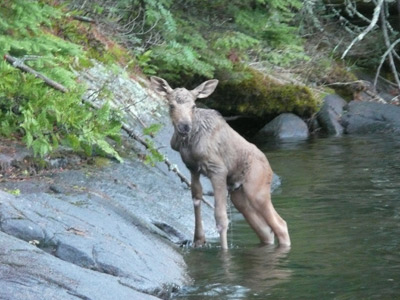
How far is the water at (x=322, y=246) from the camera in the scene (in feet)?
29.5

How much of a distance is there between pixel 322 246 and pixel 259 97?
11.4 meters

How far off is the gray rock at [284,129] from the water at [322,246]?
4.26m

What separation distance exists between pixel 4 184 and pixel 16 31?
253 cm

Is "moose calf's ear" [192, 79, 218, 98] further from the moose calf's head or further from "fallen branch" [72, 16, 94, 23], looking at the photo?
"fallen branch" [72, 16, 94, 23]

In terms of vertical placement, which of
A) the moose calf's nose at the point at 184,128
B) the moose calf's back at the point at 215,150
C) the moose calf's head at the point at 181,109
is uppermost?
the moose calf's head at the point at 181,109

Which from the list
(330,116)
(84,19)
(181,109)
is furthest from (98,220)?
(330,116)

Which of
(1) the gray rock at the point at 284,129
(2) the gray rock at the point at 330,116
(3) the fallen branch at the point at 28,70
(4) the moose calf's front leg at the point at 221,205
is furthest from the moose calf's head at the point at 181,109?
(2) the gray rock at the point at 330,116

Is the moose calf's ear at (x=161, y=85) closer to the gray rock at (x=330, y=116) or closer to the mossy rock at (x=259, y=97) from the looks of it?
the mossy rock at (x=259, y=97)

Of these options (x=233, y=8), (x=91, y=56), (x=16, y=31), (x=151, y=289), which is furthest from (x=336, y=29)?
(x=151, y=289)

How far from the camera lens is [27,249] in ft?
26.1

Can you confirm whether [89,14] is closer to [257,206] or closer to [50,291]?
[257,206]

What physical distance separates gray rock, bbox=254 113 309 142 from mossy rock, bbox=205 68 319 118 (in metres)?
0.21

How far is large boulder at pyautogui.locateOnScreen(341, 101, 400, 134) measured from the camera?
22.6 metres

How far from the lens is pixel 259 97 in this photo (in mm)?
22156
